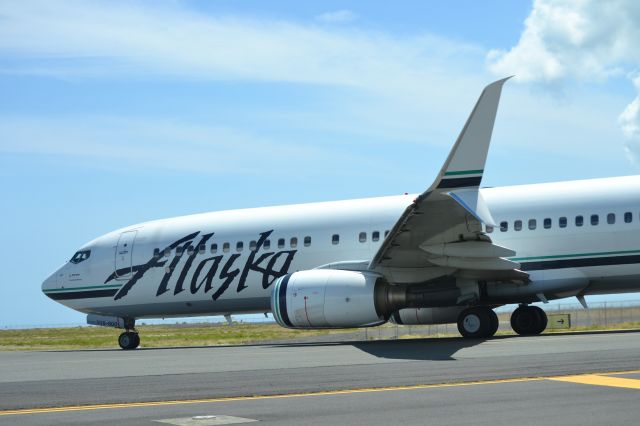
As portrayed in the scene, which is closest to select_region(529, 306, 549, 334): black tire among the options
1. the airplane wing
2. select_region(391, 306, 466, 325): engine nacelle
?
select_region(391, 306, 466, 325): engine nacelle

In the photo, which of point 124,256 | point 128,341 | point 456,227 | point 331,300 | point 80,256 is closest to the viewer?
point 456,227

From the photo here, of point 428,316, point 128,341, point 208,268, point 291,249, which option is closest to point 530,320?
point 428,316

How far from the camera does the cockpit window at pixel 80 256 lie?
27.6 metres

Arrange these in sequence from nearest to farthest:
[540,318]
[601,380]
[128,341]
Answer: [601,380], [540,318], [128,341]

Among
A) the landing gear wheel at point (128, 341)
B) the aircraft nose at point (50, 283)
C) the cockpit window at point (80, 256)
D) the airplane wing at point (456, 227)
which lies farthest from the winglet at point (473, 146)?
the aircraft nose at point (50, 283)

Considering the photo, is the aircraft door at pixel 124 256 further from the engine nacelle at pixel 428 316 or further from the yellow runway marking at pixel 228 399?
the yellow runway marking at pixel 228 399

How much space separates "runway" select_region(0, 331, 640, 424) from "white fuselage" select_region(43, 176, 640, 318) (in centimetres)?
538

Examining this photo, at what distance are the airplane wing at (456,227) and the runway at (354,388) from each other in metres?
3.13

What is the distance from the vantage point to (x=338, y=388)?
10.4 m

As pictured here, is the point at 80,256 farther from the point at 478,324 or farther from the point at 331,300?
the point at 478,324

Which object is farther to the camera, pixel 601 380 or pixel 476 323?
pixel 476 323

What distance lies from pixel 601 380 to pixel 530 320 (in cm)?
1371

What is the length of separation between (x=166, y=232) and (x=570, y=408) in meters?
A: 19.7

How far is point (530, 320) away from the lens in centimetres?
2378
